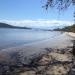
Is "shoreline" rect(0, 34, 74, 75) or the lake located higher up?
"shoreline" rect(0, 34, 74, 75)

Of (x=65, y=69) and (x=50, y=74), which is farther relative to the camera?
(x=65, y=69)

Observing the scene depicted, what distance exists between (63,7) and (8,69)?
434 cm

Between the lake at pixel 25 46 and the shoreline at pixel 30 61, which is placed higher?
the shoreline at pixel 30 61

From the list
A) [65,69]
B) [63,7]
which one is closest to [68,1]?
[63,7]

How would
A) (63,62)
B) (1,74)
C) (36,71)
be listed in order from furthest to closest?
1. (63,62)
2. (36,71)
3. (1,74)

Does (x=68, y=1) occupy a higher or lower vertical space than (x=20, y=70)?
higher

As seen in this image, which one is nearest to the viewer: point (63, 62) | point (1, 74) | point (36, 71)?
point (1, 74)

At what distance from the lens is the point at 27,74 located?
12391mm

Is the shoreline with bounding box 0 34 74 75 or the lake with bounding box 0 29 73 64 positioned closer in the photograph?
the shoreline with bounding box 0 34 74 75

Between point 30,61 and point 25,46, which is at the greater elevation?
point 30,61

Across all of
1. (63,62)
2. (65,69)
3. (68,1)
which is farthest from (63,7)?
(63,62)

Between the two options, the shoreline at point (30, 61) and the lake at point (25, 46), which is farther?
the lake at point (25, 46)

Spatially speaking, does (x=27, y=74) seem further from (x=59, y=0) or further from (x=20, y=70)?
(x=59, y=0)

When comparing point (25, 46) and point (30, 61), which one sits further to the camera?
point (25, 46)
